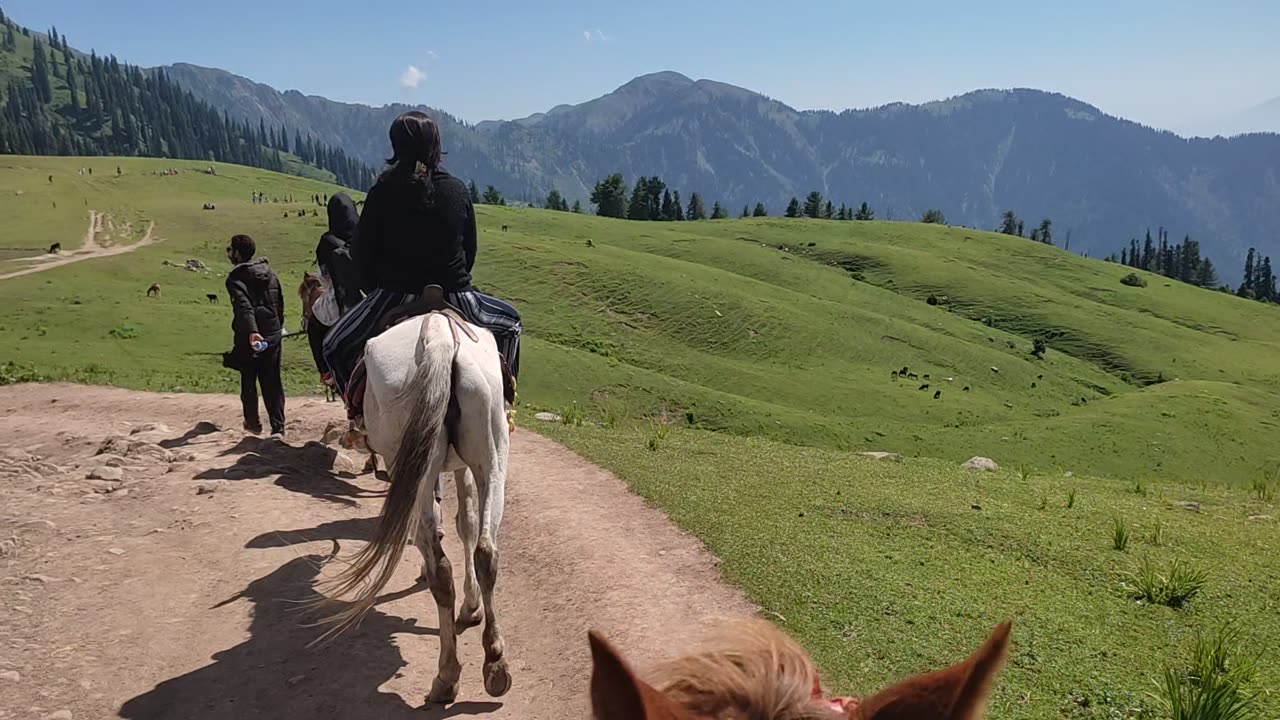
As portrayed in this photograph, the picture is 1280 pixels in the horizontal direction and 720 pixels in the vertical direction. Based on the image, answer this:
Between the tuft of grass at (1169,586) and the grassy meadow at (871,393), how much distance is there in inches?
5.3

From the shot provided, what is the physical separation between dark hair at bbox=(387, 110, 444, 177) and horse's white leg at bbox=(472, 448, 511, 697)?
8.00ft

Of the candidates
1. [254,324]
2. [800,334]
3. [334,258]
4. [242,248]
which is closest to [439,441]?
[334,258]

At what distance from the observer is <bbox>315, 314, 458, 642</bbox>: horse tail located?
500cm

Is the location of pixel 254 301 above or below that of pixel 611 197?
below

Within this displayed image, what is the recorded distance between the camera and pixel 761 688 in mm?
1792

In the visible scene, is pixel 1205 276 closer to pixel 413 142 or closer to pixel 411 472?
pixel 413 142

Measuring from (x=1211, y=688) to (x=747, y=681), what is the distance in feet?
15.0

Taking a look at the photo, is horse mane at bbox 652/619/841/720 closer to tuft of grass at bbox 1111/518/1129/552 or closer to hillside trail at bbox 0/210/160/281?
tuft of grass at bbox 1111/518/1129/552

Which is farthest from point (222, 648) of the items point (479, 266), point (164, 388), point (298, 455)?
point (479, 266)

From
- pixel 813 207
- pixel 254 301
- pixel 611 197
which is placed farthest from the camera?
pixel 813 207

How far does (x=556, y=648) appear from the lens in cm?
641

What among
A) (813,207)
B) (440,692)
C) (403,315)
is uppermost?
(813,207)

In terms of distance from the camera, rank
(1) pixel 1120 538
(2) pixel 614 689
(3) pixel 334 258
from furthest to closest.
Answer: (3) pixel 334 258, (1) pixel 1120 538, (2) pixel 614 689

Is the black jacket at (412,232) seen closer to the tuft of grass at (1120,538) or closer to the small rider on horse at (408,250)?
the small rider on horse at (408,250)
